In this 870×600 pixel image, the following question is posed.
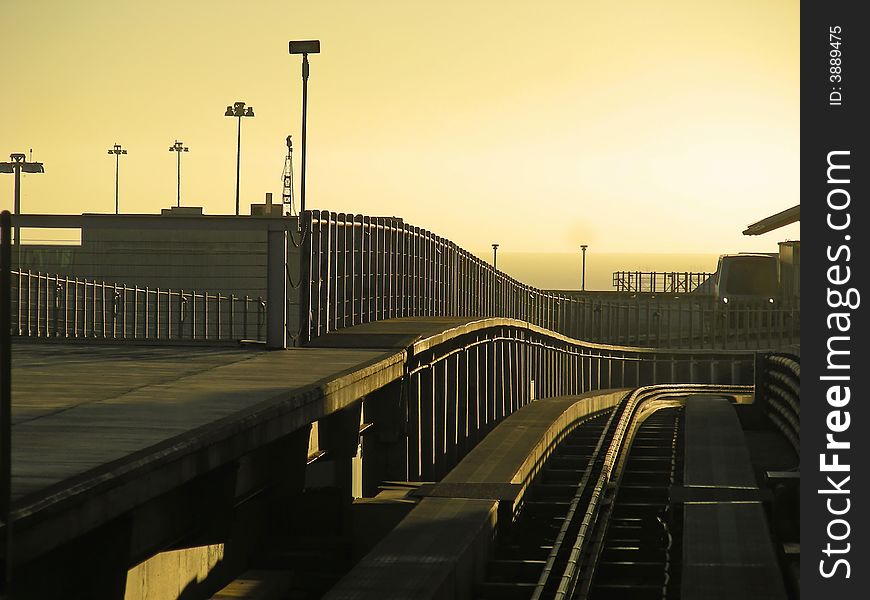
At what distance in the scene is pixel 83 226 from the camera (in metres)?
44.9

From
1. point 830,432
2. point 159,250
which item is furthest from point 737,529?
point 159,250

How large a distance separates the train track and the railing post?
12.5 ft

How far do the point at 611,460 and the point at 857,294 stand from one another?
43.1 feet

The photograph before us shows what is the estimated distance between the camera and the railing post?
18.8 meters

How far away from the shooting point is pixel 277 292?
1911 centimetres

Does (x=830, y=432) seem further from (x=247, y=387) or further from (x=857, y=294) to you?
(x=247, y=387)

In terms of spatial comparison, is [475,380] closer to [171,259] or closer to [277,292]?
[277,292]

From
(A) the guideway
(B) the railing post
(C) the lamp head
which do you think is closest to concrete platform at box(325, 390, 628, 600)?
(A) the guideway

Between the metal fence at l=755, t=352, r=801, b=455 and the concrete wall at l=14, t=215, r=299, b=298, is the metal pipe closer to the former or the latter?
the metal fence at l=755, t=352, r=801, b=455

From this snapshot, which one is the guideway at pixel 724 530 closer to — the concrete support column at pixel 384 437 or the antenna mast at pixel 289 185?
the concrete support column at pixel 384 437

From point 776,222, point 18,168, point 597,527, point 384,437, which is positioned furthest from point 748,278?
point 597,527

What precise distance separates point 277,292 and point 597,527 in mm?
5054

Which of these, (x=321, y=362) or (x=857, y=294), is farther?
(x=321, y=362)

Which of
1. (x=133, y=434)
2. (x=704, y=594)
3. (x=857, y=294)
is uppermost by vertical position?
(x=857, y=294)
